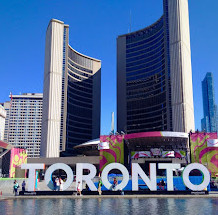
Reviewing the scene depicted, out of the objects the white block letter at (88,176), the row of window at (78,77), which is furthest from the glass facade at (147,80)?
the white block letter at (88,176)

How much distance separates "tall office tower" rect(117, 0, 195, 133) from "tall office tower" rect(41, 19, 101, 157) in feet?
68.8

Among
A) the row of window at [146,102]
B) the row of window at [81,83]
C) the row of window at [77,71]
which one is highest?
the row of window at [77,71]

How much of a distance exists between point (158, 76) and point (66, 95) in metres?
42.8

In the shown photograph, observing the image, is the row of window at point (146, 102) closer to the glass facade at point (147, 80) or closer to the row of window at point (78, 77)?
the glass facade at point (147, 80)

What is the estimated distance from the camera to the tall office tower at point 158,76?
113 meters

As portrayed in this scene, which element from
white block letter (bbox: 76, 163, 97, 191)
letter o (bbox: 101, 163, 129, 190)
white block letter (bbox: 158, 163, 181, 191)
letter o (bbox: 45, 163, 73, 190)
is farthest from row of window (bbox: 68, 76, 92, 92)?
white block letter (bbox: 158, 163, 181, 191)

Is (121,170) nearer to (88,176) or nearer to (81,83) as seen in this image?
(88,176)

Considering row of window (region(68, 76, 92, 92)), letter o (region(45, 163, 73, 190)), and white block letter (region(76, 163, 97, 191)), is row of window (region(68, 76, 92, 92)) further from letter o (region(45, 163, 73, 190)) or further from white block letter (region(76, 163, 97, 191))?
letter o (region(45, 163, 73, 190))

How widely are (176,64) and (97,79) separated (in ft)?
241

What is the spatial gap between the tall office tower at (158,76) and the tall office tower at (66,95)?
21.0 meters

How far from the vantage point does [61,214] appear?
20172 millimetres

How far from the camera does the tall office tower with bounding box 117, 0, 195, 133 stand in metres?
113

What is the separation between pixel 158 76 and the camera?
138m

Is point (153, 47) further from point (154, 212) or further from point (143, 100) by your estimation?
point (154, 212)
